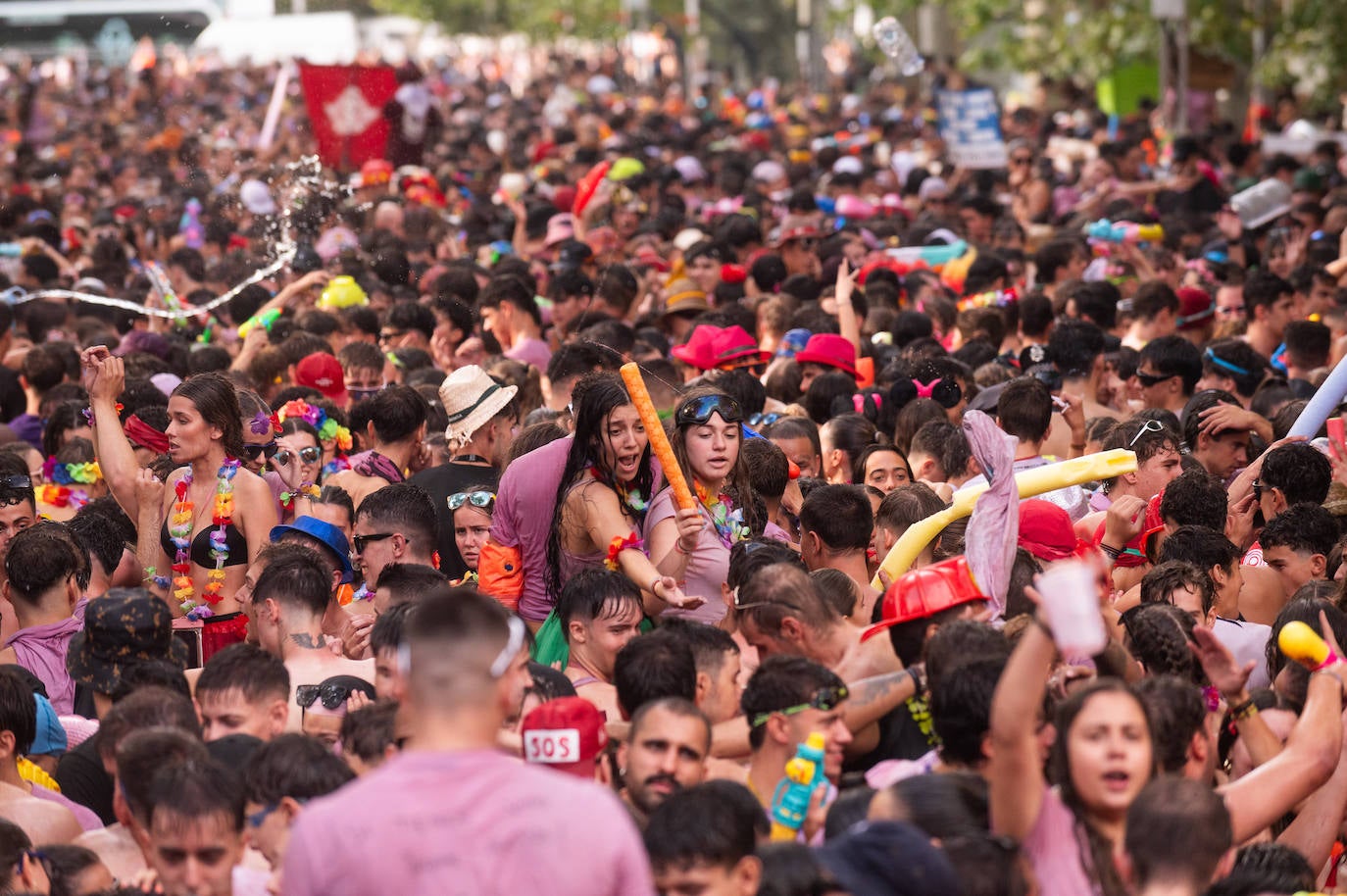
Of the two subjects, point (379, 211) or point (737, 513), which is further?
point (379, 211)

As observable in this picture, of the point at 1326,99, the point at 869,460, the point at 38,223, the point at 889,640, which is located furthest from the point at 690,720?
the point at 1326,99

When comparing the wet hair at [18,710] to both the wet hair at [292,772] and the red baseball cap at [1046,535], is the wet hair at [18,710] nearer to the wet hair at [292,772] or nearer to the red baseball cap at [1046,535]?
the wet hair at [292,772]

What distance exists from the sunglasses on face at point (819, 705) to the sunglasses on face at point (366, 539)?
2.35m

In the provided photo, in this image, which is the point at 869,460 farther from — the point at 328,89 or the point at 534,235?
the point at 328,89

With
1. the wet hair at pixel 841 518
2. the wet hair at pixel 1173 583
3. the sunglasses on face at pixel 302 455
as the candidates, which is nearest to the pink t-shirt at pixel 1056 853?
the wet hair at pixel 1173 583

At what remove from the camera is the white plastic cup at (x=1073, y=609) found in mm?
3547

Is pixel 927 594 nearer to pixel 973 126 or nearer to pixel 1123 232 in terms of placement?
pixel 1123 232

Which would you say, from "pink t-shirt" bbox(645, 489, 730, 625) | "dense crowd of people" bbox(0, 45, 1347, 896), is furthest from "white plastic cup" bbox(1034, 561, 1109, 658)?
"pink t-shirt" bbox(645, 489, 730, 625)

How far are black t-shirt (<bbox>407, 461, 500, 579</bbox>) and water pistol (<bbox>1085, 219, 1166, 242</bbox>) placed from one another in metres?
6.83

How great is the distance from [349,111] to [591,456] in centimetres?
1288

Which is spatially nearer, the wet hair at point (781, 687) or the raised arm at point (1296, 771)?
the raised arm at point (1296, 771)

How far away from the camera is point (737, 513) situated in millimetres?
6551

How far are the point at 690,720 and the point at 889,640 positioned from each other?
100cm

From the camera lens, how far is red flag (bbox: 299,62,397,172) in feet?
59.6
